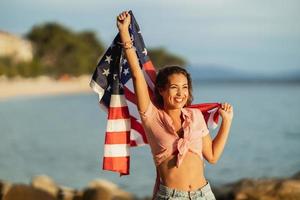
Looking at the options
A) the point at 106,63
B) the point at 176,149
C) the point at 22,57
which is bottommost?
the point at 176,149

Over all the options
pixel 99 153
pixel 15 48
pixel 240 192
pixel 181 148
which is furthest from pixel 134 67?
pixel 15 48

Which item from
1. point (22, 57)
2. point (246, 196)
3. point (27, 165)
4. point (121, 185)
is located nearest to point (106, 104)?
point (246, 196)

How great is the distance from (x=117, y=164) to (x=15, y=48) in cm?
6584

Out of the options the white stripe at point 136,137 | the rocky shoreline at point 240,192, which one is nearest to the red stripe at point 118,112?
the white stripe at point 136,137

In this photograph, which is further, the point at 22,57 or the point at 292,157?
the point at 22,57

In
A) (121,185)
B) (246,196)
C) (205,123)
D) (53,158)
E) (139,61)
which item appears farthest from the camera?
(53,158)

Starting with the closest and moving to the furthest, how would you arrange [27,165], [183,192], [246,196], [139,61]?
[183,192], [139,61], [246,196], [27,165]

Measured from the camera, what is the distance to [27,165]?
15.2 meters

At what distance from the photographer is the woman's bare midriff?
3.10 m

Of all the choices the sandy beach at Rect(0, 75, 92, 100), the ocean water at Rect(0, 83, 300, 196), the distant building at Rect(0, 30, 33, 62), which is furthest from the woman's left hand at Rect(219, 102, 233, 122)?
the distant building at Rect(0, 30, 33, 62)

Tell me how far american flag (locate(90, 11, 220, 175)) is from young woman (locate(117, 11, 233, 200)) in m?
0.23

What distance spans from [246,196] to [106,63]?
4544 mm

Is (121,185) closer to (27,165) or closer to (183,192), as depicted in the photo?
(27,165)

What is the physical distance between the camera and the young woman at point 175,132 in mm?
3109
